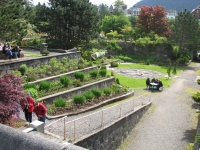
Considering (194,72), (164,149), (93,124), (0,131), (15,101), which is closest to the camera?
(0,131)

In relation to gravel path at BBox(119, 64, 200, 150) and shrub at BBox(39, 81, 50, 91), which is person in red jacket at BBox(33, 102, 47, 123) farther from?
gravel path at BBox(119, 64, 200, 150)

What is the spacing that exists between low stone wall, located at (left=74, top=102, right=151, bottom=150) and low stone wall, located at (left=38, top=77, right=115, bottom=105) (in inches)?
144

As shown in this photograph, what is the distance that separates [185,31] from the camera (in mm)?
35250

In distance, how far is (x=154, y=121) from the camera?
1518cm

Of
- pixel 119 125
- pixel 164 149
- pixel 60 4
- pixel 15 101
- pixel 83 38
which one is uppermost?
pixel 60 4

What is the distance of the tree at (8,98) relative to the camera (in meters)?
8.01

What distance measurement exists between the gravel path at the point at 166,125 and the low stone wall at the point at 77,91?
3.69m

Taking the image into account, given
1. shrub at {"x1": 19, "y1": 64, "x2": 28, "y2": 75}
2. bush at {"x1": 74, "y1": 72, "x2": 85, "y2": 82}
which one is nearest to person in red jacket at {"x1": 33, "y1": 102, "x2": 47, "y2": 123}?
shrub at {"x1": 19, "y1": 64, "x2": 28, "y2": 75}

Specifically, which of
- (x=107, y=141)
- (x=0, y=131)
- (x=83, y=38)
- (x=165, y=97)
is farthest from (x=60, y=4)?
(x=0, y=131)

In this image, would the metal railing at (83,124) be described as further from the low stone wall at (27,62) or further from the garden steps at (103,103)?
the low stone wall at (27,62)

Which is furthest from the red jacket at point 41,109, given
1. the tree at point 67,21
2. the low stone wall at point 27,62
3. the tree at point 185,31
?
the tree at point 185,31

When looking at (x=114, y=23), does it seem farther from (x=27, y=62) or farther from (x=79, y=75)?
(x=27, y=62)

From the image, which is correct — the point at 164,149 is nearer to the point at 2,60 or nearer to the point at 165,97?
the point at 165,97

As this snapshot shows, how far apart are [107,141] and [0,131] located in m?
7.19
